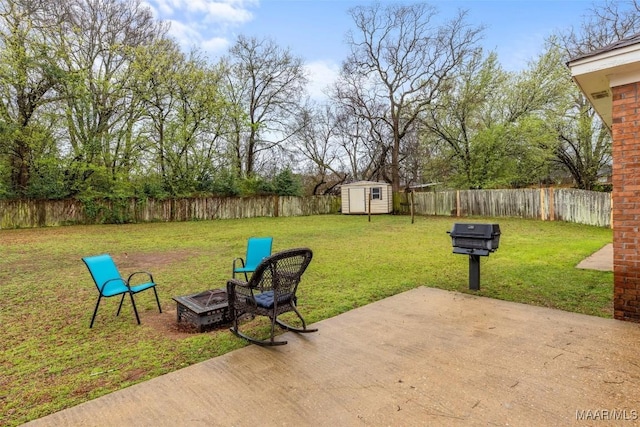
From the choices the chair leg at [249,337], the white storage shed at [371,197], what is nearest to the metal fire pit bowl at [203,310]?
the chair leg at [249,337]

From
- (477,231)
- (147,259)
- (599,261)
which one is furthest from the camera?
(147,259)

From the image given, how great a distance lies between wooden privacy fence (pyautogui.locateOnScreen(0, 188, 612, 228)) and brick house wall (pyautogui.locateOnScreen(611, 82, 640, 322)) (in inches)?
465

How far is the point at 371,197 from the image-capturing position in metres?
23.1

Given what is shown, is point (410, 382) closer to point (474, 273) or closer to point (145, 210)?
point (474, 273)

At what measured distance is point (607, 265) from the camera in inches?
239

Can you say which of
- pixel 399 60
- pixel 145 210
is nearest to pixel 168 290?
pixel 145 210

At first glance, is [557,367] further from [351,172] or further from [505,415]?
[351,172]

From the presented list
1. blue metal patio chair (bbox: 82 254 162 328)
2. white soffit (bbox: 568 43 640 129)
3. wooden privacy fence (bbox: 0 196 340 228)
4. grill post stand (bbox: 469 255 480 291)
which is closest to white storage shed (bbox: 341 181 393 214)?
wooden privacy fence (bbox: 0 196 340 228)

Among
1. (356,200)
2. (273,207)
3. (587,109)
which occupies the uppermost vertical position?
(587,109)

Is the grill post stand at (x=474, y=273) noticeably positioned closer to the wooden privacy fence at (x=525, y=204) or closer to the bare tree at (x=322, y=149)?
the wooden privacy fence at (x=525, y=204)

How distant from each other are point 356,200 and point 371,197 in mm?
1080

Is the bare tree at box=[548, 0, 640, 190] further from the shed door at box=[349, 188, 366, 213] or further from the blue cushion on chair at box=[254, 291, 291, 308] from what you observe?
the blue cushion on chair at box=[254, 291, 291, 308]

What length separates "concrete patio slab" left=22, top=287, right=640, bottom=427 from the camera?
6.68 ft

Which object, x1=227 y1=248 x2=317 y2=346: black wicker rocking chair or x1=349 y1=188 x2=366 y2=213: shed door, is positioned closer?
x1=227 y1=248 x2=317 y2=346: black wicker rocking chair
